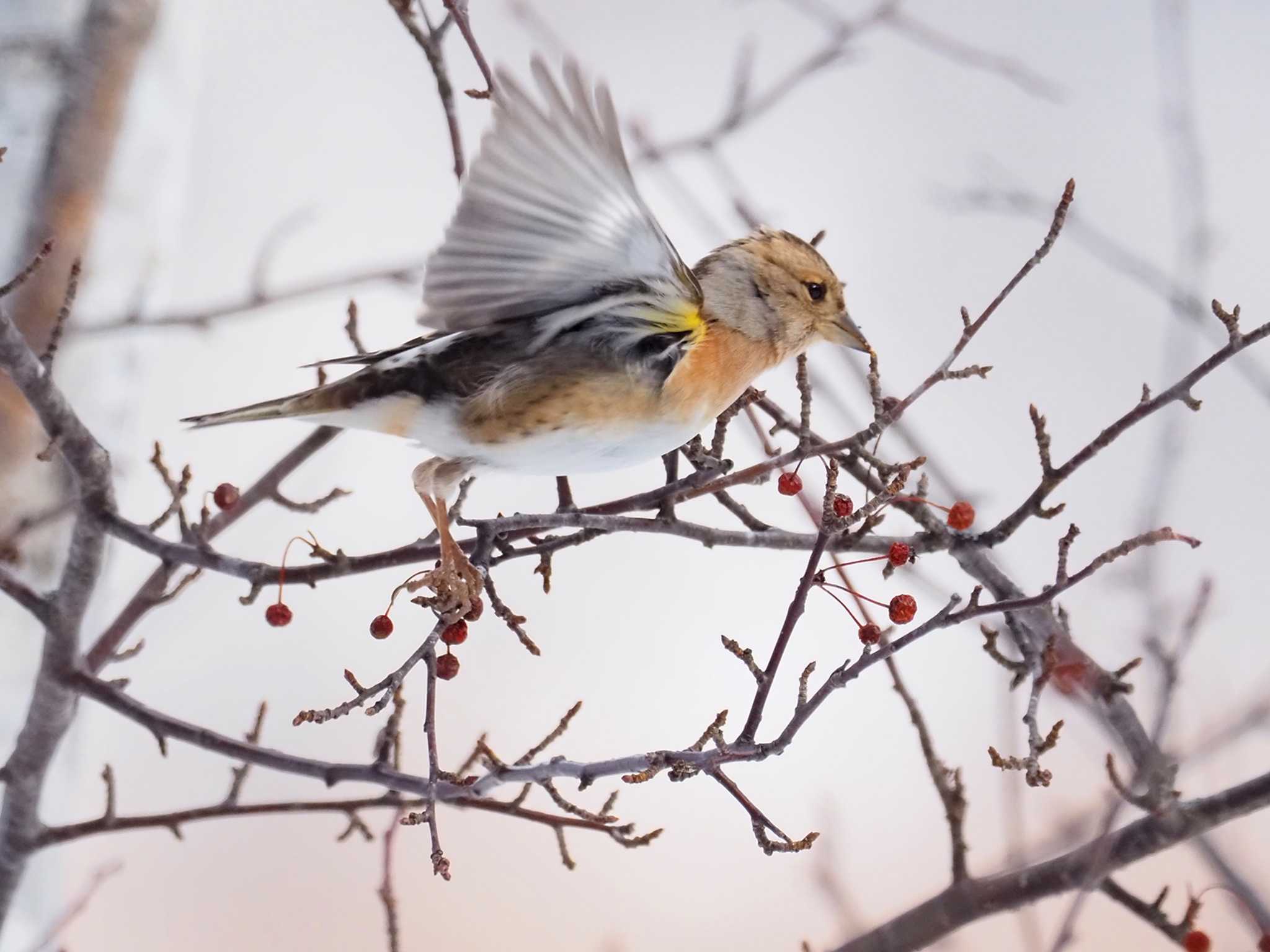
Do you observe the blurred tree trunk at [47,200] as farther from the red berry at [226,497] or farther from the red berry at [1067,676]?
the red berry at [1067,676]

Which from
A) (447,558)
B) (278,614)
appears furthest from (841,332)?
(278,614)

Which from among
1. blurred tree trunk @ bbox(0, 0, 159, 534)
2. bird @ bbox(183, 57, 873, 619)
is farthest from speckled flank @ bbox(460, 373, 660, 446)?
blurred tree trunk @ bbox(0, 0, 159, 534)

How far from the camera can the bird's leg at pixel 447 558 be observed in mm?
803

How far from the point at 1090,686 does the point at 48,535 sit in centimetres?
106

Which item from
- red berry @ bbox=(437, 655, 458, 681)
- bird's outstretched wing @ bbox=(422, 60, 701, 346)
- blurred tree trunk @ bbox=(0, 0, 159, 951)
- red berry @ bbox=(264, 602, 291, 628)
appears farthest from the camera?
blurred tree trunk @ bbox=(0, 0, 159, 951)

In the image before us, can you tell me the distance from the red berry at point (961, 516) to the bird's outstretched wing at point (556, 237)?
0.25m

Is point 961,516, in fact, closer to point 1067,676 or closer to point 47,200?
point 1067,676

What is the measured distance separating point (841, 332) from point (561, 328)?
0.28 meters

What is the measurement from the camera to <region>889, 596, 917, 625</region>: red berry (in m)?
0.77

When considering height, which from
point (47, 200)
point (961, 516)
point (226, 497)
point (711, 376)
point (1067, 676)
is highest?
point (47, 200)

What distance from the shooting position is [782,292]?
1.02 metres

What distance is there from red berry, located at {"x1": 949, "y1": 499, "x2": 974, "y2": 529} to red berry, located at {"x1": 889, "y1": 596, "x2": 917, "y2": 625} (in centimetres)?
7

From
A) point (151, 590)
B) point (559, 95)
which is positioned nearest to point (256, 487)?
point (151, 590)

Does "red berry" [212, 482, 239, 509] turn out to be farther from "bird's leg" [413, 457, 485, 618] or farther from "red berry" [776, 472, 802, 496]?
"red berry" [776, 472, 802, 496]
